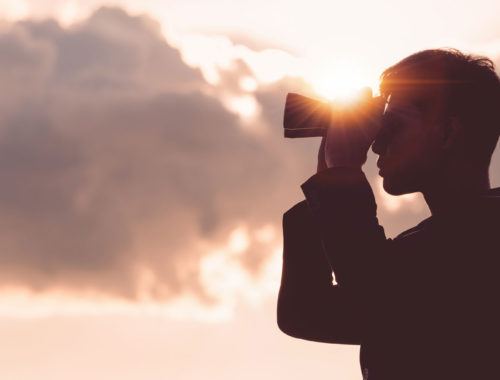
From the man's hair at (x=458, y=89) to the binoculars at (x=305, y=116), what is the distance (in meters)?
0.30

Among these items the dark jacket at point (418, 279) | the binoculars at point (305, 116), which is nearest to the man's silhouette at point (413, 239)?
the dark jacket at point (418, 279)

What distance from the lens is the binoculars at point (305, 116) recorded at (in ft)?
9.55

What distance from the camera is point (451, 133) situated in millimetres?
2750

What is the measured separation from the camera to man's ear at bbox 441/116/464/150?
2734mm

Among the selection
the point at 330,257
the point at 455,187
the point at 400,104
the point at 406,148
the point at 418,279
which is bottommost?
the point at 418,279

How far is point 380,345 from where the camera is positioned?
229 centimetres

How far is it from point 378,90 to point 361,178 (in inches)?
24.1

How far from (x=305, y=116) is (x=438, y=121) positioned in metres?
0.61

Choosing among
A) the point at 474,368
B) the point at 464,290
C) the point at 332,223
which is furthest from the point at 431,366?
the point at 332,223

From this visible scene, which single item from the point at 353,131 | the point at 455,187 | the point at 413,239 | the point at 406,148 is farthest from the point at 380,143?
the point at 413,239

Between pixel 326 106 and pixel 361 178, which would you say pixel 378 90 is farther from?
pixel 361 178

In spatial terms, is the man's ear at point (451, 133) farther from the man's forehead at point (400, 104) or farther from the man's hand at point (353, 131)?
the man's hand at point (353, 131)

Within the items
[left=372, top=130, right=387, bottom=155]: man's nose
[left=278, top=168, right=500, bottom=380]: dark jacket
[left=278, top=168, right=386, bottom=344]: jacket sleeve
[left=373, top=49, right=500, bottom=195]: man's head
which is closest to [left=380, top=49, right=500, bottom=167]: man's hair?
[left=373, top=49, right=500, bottom=195]: man's head

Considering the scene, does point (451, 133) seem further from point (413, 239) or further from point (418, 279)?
point (418, 279)
